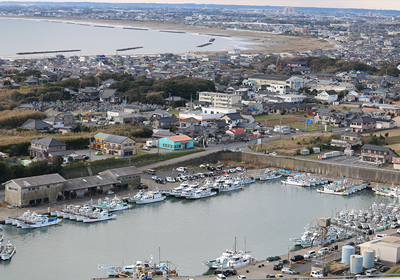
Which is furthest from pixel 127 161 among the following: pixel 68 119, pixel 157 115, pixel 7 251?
pixel 157 115

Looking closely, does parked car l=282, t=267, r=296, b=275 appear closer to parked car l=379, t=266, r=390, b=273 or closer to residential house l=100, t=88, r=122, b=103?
parked car l=379, t=266, r=390, b=273

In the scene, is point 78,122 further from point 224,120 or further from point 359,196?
point 359,196

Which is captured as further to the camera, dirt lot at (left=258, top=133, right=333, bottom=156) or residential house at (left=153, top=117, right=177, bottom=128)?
residential house at (left=153, top=117, right=177, bottom=128)

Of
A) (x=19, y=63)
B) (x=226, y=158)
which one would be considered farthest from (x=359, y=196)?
(x=19, y=63)

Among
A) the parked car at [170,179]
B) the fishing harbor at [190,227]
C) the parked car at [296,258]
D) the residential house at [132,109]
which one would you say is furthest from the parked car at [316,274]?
the residential house at [132,109]

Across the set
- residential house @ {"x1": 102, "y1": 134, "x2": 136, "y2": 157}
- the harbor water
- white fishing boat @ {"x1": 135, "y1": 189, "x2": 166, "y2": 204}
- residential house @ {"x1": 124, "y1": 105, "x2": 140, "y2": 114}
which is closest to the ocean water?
residential house @ {"x1": 124, "y1": 105, "x2": 140, "y2": 114}

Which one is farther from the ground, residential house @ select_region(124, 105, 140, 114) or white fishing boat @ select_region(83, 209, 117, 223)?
residential house @ select_region(124, 105, 140, 114)
